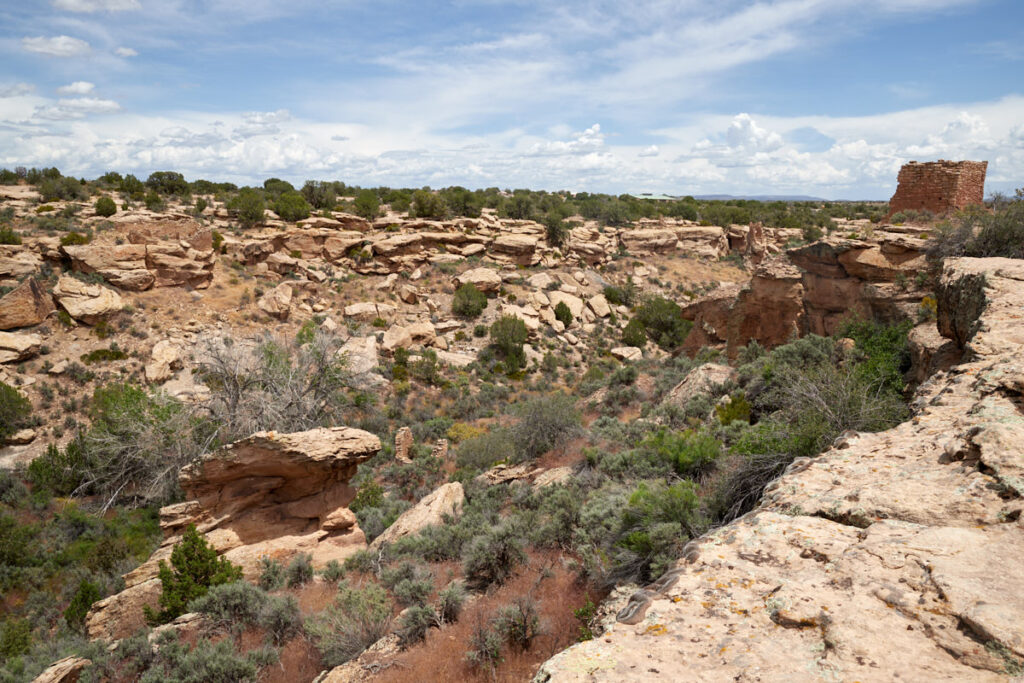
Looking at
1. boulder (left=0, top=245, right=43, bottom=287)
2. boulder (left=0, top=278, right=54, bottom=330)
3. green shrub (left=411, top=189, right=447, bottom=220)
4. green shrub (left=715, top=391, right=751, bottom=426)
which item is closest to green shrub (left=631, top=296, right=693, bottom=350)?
green shrub (left=411, top=189, right=447, bottom=220)

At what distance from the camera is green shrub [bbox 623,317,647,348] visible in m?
26.5

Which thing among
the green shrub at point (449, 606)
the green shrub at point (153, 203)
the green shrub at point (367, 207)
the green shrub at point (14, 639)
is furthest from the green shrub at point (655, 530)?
the green shrub at point (153, 203)

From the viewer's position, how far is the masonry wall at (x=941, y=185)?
14.6 metres

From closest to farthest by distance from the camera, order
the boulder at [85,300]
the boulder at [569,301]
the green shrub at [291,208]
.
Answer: the boulder at [85,300] → the boulder at [569,301] → the green shrub at [291,208]

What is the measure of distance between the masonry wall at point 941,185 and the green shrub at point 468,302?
17820 mm

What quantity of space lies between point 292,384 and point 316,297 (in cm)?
1086

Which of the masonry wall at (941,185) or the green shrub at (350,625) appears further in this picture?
the masonry wall at (941,185)

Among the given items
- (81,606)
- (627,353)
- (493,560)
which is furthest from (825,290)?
(81,606)

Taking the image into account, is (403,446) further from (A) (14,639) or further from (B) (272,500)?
(A) (14,639)

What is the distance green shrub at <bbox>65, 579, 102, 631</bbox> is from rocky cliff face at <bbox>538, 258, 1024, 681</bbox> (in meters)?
10.5

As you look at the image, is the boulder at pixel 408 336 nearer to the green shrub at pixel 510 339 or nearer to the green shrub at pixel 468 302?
the green shrub at pixel 468 302

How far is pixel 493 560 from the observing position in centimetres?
733

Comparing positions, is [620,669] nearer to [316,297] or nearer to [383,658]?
[383,658]

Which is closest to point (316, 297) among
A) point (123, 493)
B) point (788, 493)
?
point (123, 493)
